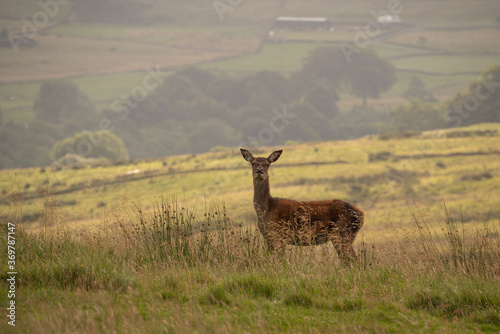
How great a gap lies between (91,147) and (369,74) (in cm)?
9029

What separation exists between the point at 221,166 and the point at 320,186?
11.8 m

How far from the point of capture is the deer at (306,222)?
9992 mm

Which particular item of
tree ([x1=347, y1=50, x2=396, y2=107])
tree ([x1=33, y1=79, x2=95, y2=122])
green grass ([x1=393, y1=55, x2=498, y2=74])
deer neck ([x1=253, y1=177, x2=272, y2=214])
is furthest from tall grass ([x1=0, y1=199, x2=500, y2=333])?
green grass ([x1=393, y1=55, x2=498, y2=74])

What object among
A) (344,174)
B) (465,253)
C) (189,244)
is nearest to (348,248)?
(465,253)

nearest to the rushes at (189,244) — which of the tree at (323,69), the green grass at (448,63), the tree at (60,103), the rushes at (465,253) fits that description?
the rushes at (465,253)

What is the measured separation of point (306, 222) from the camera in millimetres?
9992

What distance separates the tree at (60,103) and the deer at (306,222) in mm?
164607

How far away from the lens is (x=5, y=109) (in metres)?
168

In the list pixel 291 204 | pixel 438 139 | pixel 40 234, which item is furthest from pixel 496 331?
pixel 438 139

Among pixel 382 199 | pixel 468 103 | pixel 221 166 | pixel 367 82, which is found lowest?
pixel 382 199

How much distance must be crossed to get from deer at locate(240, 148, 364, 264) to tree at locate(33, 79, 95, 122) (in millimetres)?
164607

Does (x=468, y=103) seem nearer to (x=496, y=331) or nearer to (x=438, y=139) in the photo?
(x=438, y=139)

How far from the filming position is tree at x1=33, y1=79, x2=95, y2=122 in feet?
545

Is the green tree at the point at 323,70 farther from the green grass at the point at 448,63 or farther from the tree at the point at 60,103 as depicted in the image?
the tree at the point at 60,103
